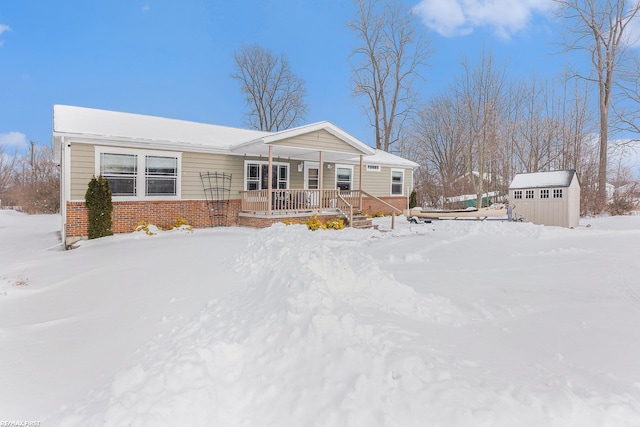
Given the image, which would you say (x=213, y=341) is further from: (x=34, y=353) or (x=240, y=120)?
(x=240, y=120)

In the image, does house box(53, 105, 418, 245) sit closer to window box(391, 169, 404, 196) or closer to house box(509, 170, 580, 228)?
window box(391, 169, 404, 196)

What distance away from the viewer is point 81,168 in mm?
10219

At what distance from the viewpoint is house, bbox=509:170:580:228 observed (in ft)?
42.3

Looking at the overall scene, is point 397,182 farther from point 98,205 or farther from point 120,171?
point 98,205

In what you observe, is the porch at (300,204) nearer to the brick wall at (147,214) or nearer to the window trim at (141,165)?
the brick wall at (147,214)

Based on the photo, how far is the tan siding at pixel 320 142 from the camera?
40.8 ft

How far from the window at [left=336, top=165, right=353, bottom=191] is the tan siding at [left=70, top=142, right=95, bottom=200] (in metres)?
10.7

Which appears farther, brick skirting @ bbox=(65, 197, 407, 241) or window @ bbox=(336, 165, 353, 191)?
window @ bbox=(336, 165, 353, 191)

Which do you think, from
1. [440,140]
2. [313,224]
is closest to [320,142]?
[313,224]

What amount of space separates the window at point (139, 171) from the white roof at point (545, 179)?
46.7ft

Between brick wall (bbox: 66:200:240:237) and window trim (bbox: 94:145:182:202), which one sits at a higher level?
window trim (bbox: 94:145:182:202)

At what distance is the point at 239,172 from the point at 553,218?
511 inches

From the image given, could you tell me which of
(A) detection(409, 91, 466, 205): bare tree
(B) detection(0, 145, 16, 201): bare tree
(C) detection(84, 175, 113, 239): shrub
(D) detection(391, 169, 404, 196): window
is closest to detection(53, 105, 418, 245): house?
(C) detection(84, 175, 113, 239): shrub

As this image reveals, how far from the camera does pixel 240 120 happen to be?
33.2 m
